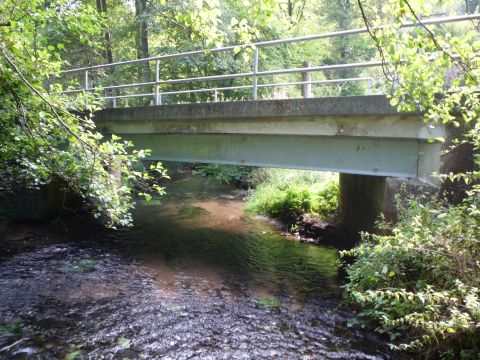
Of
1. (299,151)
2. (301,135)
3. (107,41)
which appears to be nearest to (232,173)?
(299,151)

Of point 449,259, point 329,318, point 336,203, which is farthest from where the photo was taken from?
point 336,203

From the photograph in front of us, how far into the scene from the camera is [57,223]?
11.0 m

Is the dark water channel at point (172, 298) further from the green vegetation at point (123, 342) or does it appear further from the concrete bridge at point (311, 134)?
the concrete bridge at point (311, 134)

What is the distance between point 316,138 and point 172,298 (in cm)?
436

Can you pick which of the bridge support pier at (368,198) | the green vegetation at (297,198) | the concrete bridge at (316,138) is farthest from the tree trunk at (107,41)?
the bridge support pier at (368,198)

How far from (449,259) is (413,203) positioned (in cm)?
163

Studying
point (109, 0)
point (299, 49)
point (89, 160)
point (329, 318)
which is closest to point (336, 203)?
point (329, 318)

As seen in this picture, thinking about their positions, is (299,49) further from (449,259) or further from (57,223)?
(449,259)

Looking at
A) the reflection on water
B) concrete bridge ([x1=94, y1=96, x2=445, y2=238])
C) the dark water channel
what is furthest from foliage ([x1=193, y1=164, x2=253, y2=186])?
concrete bridge ([x1=94, y1=96, x2=445, y2=238])

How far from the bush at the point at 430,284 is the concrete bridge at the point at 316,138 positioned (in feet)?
4.97

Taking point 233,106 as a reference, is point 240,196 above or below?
below

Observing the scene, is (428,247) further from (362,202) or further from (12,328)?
(12,328)

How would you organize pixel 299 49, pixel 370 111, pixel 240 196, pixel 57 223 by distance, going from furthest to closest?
pixel 299 49 → pixel 240 196 → pixel 57 223 → pixel 370 111

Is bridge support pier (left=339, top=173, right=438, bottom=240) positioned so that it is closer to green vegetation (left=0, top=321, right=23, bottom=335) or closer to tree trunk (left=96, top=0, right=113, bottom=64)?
green vegetation (left=0, top=321, right=23, bottom=335)
